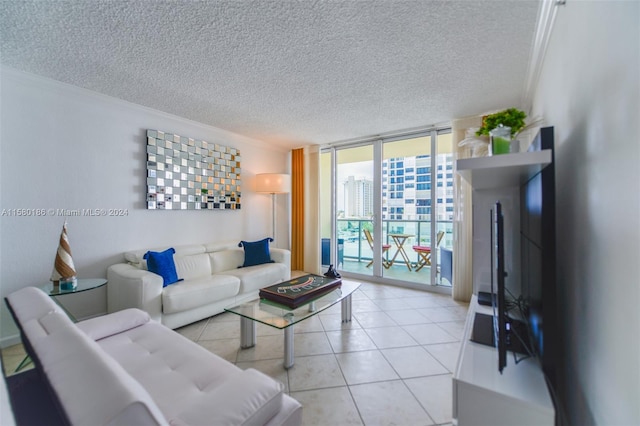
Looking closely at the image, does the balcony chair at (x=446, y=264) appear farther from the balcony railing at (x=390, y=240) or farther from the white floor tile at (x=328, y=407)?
the white floor tile at (x=328, y=407)

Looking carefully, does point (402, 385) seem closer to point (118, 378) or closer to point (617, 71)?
point (118, 378)

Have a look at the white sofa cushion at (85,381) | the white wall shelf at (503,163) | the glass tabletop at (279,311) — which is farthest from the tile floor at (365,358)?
the white wall shelf at (503,163)

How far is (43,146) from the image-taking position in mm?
2373

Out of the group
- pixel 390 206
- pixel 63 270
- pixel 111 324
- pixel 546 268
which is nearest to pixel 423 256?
pixel 390 206

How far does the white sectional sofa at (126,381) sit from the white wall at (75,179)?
1.47 meters

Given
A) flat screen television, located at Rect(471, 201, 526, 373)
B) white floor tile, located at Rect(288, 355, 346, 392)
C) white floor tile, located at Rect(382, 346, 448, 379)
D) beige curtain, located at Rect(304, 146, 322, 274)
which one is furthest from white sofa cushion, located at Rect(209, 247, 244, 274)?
flat screen television, located at Rect(471, 201, 526, 373)

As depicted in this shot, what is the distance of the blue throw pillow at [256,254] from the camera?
3.58m

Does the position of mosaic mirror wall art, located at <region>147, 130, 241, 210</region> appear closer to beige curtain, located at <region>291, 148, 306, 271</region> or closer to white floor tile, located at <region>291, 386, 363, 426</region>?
beige curtain, located at <region>291, 148, 306, 271</region>

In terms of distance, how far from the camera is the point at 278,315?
79.0 inches

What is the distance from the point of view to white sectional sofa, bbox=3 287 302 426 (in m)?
0.55

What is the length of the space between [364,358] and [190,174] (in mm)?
3085

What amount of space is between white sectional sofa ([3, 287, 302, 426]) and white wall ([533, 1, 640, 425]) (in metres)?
1.09

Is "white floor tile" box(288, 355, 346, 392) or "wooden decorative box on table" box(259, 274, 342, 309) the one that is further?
"wooden decorative box on table" box(259, 274, 342, 309)

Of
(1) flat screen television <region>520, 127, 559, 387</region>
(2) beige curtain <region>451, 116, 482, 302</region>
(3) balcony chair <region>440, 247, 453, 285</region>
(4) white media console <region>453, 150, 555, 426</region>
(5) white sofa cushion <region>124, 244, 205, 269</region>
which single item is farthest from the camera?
(3) balcony chair <region>440, 247, 453, 285</region>
